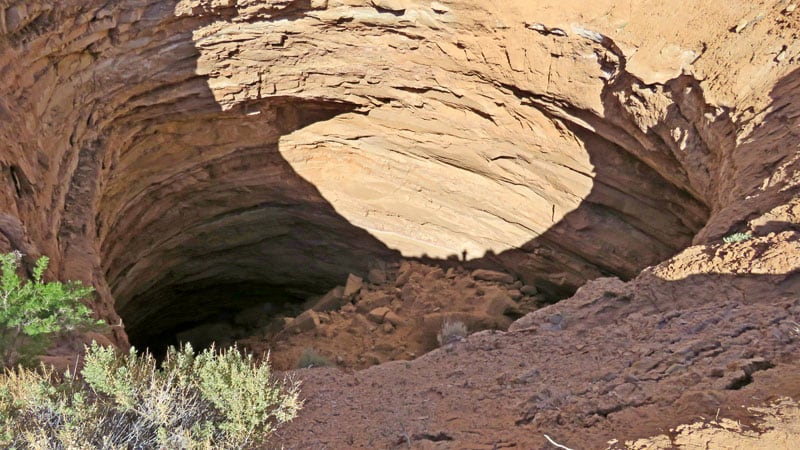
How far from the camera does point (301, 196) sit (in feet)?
34.9

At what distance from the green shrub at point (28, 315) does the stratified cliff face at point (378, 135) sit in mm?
1072

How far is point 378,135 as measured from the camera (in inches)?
386

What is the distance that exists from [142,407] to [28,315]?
1.17 m

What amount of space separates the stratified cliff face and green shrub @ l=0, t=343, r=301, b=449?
6.19 ft

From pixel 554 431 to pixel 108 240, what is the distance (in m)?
6.59

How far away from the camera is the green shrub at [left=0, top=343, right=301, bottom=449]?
375 cm

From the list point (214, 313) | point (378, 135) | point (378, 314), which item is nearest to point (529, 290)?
point (378, 314)

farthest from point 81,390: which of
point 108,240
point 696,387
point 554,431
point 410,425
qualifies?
point 108,240

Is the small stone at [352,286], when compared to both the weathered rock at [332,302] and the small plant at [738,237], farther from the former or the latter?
the small plant at [738,237]

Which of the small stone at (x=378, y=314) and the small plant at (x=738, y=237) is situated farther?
the small stone at (x=378, y=314)

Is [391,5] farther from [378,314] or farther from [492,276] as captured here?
[492,276]

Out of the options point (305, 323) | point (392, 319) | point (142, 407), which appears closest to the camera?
point (142, 407)

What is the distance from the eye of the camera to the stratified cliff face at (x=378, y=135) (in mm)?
6691

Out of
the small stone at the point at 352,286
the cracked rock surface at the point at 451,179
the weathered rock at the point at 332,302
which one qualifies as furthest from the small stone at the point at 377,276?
the weathered rock at the point at 332,302
